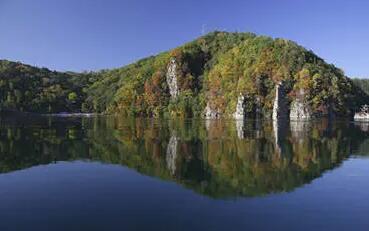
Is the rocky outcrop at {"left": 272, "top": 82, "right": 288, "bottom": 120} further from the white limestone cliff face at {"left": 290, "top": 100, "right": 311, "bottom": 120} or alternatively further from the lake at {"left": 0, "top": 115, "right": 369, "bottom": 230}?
the lake at {"left": 0, "top": 115, "right": 369, "bottom": 230}

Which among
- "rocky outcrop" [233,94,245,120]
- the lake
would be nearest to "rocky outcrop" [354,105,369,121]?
"rocky outcrop" [233,94,245,120]

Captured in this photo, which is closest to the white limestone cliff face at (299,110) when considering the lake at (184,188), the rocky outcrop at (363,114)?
the rocky outcrop at (363,114)

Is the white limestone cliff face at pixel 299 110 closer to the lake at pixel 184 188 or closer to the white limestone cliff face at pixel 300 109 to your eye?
the white limestone cliff face at pixel 300 109

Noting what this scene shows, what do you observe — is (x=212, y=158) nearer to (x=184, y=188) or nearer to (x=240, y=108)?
(x=184, y=188)

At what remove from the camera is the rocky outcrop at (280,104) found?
183 meters

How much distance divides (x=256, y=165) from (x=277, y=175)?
4.96m

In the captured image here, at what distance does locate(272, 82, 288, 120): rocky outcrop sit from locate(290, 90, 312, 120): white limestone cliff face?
2.60 metres

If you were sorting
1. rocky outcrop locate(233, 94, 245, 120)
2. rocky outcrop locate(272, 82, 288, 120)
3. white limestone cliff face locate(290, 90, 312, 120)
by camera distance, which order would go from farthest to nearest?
rocky outcrop locate(233, 94, 245, 120) < rocky outcrop locate(272, 82, 288, 120) < white limestone cliff face locate(290, 90, 312, 120)

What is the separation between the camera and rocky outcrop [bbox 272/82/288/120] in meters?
183

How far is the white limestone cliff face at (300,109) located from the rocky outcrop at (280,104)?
102 inches

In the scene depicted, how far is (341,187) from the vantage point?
33375 mm

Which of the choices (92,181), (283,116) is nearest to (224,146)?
(92,181)

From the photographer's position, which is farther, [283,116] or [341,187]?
[283,116]

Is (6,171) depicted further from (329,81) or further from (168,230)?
(329,81)
